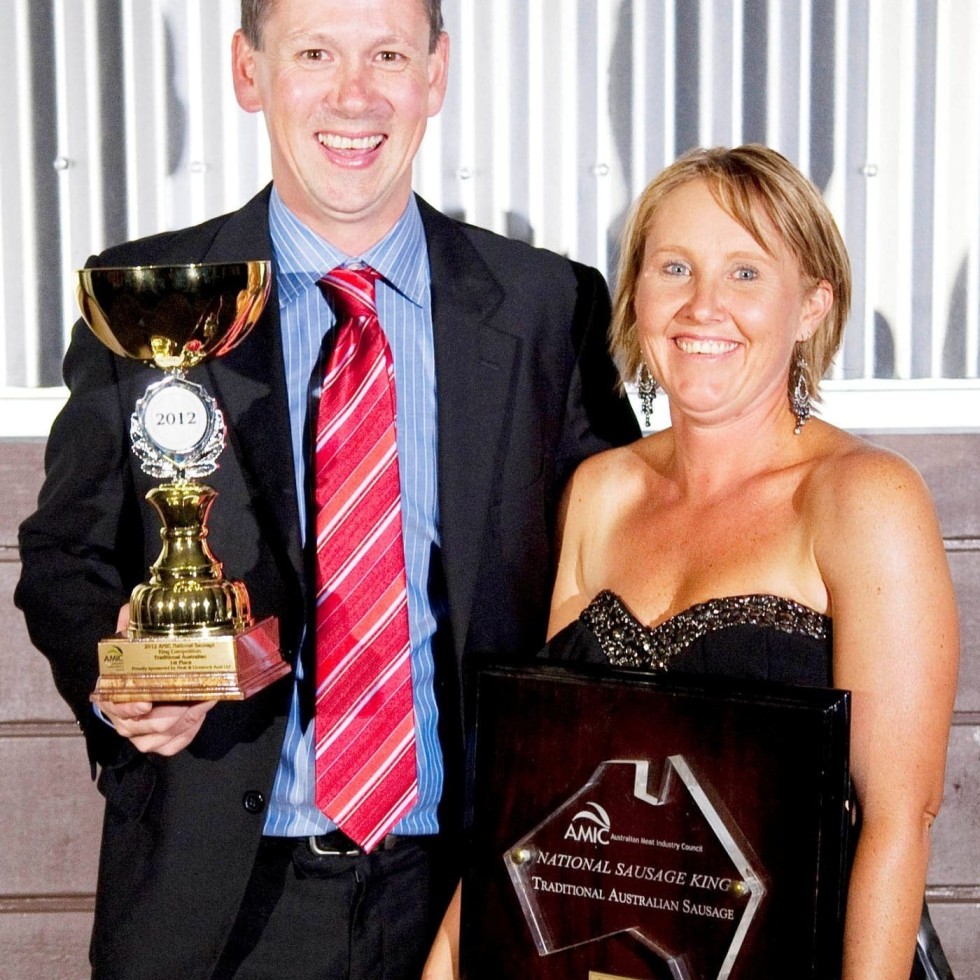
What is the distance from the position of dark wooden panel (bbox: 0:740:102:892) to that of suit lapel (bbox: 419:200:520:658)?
1.06 meters

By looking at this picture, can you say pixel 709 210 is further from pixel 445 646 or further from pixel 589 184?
pixel 589 184

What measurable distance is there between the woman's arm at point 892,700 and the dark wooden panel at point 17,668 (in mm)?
1487

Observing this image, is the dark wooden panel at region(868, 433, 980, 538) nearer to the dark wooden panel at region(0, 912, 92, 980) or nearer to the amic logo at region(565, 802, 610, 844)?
the amic logo at region(565, 802, 610, 844)

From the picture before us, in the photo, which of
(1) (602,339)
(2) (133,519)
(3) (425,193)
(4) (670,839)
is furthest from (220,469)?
(3) (425,193)

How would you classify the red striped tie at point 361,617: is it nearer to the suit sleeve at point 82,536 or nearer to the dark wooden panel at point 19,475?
the suit sleeve at point 82,536

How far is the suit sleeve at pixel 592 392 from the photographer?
171 centimetres

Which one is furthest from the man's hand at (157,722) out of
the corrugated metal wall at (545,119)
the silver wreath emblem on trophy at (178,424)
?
the corrugated metal wall at (545,119)

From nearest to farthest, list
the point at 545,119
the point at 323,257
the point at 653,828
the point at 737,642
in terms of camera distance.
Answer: the point at 653,828
the point at 737,642
the point at 323,257
the point at 545,119

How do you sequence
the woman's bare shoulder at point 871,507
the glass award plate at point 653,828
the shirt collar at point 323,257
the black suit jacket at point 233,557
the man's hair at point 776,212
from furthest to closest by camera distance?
the shirt collar at point 323,257 → the black suit jacket at point 233,557 → the man's hair at point 776,212 → the woman's bare shoulder at point 871,507 → the glass award plate at point 653,828

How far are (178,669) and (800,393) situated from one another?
Result: 0.71 m

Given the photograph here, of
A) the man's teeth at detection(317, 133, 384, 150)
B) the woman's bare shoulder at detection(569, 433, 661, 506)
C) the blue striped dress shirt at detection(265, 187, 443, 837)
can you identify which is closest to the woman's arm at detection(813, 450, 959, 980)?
the woman's bare shoulder at detection(569, 433, 661, 506)

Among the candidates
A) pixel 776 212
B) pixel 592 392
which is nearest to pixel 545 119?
pixel 592 392

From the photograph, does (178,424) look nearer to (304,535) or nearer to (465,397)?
(304,535)

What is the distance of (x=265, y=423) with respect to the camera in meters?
1.52
